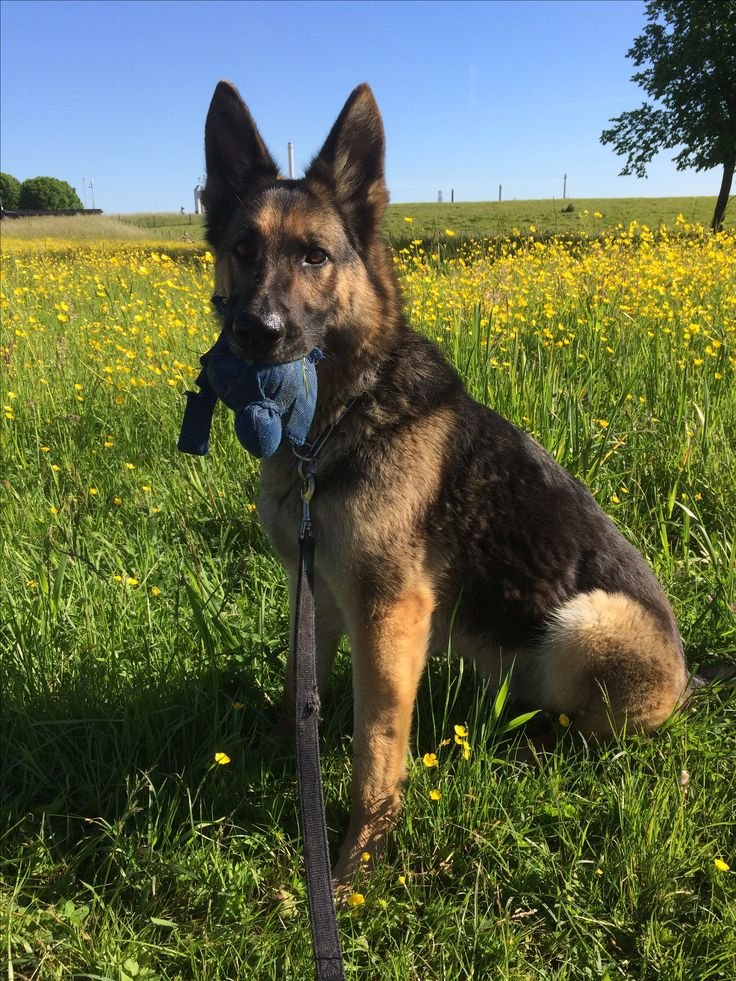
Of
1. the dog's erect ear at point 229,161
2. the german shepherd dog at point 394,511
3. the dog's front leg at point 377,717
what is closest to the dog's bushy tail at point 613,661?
the german shepherd dog at point 394,511

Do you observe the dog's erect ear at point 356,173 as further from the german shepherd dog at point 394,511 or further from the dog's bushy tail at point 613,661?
the dog's bushy tail at point 613,661

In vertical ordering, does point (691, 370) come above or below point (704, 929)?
above

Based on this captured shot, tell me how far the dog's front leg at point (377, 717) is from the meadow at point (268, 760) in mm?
100

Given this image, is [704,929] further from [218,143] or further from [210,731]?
[218,143]

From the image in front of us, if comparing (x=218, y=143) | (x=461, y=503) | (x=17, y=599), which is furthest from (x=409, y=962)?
(x=218, y=143)

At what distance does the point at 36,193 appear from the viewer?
4028 inches

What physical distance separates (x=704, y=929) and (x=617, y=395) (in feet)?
10.1

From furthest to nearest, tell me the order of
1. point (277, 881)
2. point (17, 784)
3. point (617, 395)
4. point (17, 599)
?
1. point (617, 395)
2. point (17, 599)
3. point (17, 784)
4. point (277, 881)

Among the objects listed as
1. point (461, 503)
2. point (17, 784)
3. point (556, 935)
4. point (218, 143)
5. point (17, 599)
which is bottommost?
point (556, 935)

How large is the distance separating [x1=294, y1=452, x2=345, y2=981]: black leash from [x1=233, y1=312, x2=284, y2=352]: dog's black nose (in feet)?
2.24

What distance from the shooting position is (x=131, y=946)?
1650mm

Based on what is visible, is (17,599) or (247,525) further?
(247,525)

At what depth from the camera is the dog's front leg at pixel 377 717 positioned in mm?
1972

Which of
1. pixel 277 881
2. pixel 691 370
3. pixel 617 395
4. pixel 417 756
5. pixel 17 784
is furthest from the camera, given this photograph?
pixel 691 370
